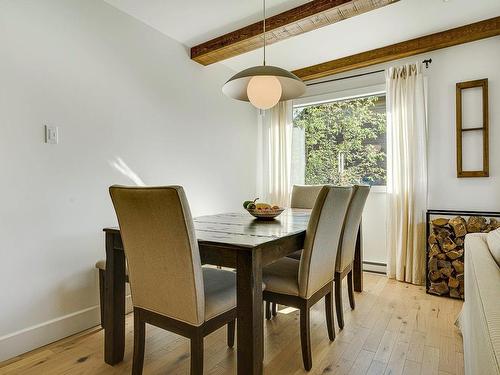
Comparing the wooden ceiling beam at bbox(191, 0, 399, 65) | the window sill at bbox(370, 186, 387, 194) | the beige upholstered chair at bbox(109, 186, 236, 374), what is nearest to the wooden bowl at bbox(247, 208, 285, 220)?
the beige upholstered chair at bbox(109, 186, 236, 374)

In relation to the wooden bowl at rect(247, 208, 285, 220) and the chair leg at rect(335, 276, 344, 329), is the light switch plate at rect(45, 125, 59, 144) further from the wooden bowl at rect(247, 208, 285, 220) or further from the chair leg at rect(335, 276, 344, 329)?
the chair leg at rect(335, 276, 344, 329)

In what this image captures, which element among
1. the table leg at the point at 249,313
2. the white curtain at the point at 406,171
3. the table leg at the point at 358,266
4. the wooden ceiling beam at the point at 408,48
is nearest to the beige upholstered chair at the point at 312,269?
the table leg at the point at 249,313

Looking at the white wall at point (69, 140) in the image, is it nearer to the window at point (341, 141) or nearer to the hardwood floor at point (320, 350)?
the hardwood floor at point (320, 350)

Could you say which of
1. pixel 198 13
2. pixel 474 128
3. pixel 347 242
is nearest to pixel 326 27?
pixel 198 13

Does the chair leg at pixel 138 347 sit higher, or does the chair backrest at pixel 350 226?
the chair backrest at pixel 350 226

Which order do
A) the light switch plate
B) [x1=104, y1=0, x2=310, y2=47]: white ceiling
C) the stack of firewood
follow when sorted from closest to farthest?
the light switch plate → [x1=104, y1=0, x2=310, y2=47]: white ceiling → the stack of firewood

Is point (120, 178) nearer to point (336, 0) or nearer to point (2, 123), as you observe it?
point (2, 123)

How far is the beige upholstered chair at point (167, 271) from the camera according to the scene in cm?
125

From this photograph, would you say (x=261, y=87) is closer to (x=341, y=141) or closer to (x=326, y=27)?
(x=326, y=27)

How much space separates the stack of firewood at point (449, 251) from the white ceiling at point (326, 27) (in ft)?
5.68

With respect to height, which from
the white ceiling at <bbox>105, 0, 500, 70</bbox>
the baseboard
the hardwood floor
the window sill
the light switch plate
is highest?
the white ceiling at <bbox>105, 0, 500, 70</bbox>

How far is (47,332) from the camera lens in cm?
198

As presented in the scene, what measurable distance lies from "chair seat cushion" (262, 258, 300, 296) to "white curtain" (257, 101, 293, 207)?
2.12 m

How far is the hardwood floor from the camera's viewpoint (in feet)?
5.50
